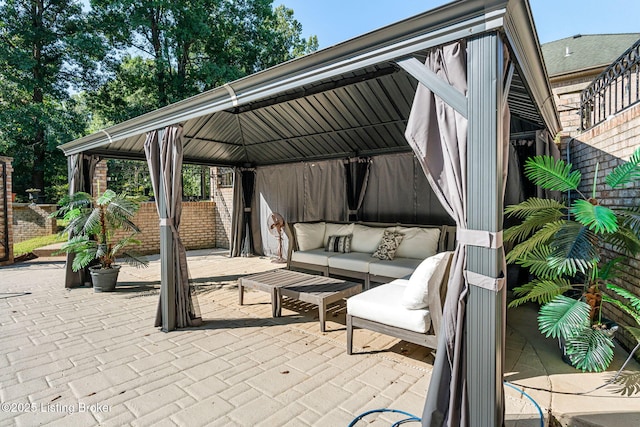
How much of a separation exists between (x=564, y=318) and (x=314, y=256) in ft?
12.6

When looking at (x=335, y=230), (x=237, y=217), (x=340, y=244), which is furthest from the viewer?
(x=237, y=217)

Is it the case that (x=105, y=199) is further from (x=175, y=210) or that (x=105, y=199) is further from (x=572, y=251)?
(x=572, y=251)

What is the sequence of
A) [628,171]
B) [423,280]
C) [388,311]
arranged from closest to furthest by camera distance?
[628,171], [423,280], [388,311]

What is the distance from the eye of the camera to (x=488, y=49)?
1.83 m

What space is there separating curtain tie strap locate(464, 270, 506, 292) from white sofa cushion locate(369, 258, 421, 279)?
259 centimetres

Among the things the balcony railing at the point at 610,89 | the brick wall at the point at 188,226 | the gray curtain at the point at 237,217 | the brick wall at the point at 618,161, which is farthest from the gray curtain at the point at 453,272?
the brick wall at the point at 188,226

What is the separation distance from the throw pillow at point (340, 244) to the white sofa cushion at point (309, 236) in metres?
0.32

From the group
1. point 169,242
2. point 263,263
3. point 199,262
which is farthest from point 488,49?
point 199,262

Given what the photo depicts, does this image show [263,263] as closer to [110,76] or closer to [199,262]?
[199,262]

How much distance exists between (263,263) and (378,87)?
15.4ft

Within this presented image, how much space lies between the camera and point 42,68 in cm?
1137

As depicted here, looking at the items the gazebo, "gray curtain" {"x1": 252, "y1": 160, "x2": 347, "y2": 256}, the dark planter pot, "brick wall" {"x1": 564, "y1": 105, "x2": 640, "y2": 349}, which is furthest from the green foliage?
"brick wall" {"x1": 564, "y1": 105, "x2": 640, "y2": 349}

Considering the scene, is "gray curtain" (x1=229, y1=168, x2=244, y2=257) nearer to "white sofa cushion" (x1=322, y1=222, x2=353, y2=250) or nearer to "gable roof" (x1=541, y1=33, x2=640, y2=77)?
"white sofa cushion" (x1=322, y1=222, x2=353, y2=250)

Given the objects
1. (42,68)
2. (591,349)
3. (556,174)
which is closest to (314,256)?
(556,174)
